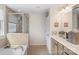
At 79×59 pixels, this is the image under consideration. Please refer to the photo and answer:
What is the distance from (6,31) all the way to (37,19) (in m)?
0.63

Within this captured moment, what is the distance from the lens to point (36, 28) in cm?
214

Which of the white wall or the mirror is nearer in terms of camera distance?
the white wall

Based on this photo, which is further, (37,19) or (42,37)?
(42,37)

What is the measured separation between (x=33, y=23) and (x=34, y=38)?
0.29 m

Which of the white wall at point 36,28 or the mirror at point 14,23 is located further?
the mirror at point 14,23

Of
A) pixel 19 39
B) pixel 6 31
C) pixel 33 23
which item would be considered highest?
pixel 33 23

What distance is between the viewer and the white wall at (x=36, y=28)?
2074mm

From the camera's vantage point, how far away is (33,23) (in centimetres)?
210

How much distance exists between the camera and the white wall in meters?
2.07
